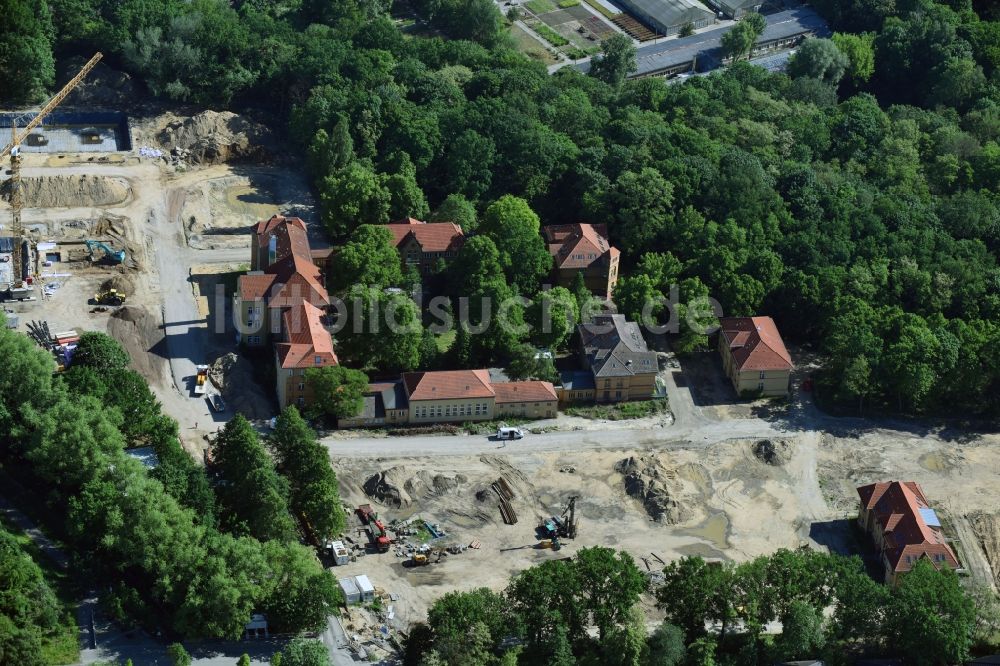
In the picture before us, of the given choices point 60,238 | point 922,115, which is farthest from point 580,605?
point 922,115

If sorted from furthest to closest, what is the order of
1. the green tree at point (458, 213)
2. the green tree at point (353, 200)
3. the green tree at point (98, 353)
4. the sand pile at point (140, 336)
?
the green tree at point (458, 213) < the green tree at point (353, 200) < the sand pile at point (140, 336) < the green tree at point (98, 353)

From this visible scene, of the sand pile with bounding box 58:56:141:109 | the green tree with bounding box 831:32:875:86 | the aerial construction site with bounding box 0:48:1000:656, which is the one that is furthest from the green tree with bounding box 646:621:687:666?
the green tree with bounding box 831:32:875:86

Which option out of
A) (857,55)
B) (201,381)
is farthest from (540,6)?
(201,381)

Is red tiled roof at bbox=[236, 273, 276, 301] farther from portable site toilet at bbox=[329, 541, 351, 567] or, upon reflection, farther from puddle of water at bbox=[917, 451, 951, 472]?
puddle of water at bbox=[917, 451, 951, 472]

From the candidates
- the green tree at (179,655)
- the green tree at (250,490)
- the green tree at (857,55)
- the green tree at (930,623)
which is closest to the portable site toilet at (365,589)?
the green tree at (250,490)

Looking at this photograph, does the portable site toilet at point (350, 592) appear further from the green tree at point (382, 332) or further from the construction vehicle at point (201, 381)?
the green tree at point (382, 332)
